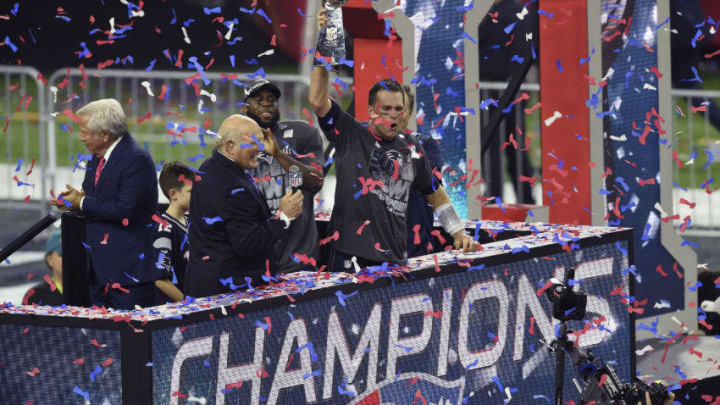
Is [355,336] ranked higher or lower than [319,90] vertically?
lower

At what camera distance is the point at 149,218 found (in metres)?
8.13

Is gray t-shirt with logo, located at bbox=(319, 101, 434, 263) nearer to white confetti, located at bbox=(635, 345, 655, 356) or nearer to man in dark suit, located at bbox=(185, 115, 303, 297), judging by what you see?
man in dark suit, located at bbox=(185, 115, 303, 297)

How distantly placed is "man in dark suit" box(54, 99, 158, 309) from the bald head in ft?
3.65

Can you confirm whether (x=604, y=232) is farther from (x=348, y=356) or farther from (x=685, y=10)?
(x=685, y=10)

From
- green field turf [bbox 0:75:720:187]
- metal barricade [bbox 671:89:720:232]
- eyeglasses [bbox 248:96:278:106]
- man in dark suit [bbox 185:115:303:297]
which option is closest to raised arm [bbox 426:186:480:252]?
eyeglasses [bbox 248:96:278:106]

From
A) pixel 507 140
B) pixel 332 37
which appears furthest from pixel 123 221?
pixel 507 140

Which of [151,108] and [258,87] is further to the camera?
[151,108]

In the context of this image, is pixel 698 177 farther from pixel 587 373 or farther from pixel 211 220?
pixel 211 220

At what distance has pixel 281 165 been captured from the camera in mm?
8523

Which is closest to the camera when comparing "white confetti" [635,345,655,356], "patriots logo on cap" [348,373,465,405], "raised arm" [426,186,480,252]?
"patriots logo on cap" [348,373,465,405]

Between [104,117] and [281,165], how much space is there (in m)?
1.03

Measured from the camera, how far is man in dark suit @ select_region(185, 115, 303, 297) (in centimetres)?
689

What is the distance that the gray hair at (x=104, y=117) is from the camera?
316 inches

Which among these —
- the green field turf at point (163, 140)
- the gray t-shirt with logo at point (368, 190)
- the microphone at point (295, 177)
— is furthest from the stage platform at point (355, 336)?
the green field turf at point (163, 140)
